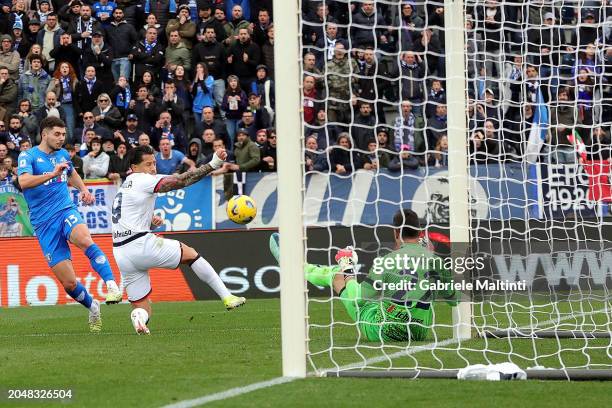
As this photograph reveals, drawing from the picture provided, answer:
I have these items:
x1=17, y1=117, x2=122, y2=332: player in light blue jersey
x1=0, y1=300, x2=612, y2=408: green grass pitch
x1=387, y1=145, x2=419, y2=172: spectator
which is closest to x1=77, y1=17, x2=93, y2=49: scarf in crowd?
x1=387, y1=145, x2=419, y2=172: spectator

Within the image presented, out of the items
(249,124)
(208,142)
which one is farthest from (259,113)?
(208,142)

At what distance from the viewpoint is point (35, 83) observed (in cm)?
2395

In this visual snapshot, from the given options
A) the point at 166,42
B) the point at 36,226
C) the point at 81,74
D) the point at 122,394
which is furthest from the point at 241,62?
the point at 122,394

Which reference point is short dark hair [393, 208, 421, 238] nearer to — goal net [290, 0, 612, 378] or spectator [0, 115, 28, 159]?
goal net [290, 0, 612, 378]

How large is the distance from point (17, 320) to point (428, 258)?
7.32 metres

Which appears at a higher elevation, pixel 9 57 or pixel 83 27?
pixel 83 27

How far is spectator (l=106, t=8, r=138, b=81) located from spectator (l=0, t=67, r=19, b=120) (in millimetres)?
2149

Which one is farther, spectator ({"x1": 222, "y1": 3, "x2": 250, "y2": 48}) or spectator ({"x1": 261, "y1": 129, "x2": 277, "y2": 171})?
spectator ({"x1": 222, "y1": 3, "x2": 250, "y2": 48})

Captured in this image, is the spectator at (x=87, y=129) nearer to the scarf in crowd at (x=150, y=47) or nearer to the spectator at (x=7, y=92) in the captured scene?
the spectator at (x=7, y=92)

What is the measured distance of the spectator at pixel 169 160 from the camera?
2119 centimetres

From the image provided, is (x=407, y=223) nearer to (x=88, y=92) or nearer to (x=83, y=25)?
(x=88, y=92)

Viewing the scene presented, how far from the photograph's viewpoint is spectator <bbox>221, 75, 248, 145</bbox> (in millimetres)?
22750

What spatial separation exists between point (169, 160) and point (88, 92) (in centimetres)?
348

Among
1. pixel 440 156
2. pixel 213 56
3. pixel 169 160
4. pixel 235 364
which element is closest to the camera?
pixel 235 364
